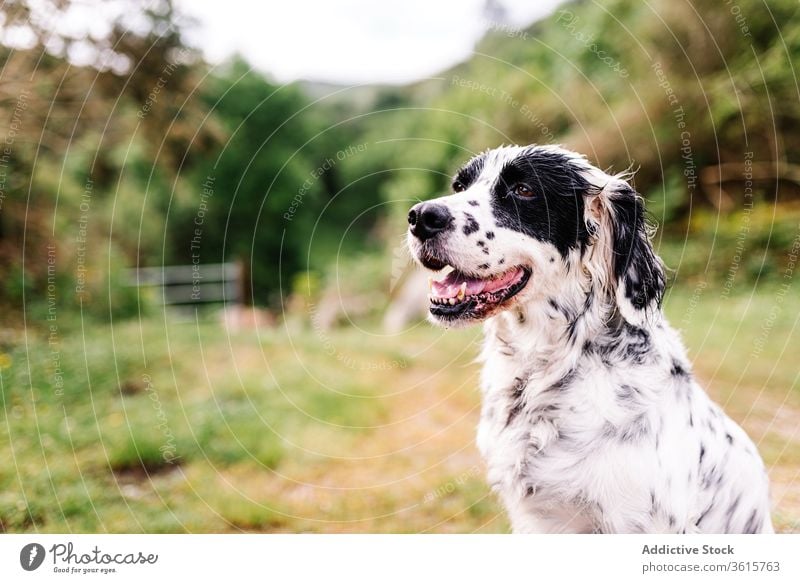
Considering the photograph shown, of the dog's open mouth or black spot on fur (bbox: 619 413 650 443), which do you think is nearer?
black spot on fur (bbox: 619 413 650 443)

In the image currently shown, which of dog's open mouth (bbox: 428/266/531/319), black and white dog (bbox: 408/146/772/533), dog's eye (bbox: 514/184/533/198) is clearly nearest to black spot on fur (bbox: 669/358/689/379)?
black and white dog (bbox: 408/146/772/533)

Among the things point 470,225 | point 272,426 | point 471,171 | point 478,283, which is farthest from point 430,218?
point 272,426

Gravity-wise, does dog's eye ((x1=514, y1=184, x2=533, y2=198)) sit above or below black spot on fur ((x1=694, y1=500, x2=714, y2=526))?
above

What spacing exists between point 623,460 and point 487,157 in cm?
147

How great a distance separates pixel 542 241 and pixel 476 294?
14.6 inches

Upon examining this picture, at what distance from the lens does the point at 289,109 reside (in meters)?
17.5

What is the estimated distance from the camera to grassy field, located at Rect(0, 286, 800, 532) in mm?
4277

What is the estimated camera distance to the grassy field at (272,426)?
168 inches

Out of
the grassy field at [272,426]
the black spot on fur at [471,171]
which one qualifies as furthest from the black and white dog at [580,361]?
the grassy field at [272,426]

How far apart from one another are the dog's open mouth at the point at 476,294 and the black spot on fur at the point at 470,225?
207mm

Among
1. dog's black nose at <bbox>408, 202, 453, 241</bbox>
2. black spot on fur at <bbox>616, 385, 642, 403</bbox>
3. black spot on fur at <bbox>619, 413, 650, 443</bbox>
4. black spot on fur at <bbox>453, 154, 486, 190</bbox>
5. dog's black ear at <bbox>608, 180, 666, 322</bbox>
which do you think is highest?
black spot on fur at <bbox>453, 154, 486, 190</bbox>

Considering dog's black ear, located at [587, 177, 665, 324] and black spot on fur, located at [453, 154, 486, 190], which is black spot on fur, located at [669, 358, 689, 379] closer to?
dog's black ear, located at [587, 177, 665, 324]

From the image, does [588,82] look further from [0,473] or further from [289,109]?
[0,473]
